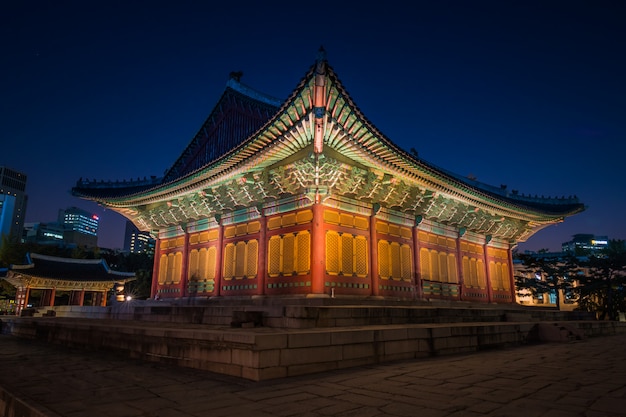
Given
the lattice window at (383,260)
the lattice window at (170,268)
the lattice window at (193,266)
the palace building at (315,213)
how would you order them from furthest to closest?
the lattice window at (170,268)
the lattice window at (193,266)
the lattice window at (383,260)
the palace building at (315,213)

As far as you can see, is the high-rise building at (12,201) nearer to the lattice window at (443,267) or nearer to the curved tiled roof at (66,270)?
the curved tiled roof at (66,270)

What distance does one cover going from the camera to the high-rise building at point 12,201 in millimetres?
98438

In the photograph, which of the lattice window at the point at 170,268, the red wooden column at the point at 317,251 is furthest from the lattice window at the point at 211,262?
the red wooden column at the point at 317,251

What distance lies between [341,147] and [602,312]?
29191 millimetres

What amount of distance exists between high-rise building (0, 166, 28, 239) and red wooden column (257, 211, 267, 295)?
9564 centimetres

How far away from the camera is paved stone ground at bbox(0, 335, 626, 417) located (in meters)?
3.96

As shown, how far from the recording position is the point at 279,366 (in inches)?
224

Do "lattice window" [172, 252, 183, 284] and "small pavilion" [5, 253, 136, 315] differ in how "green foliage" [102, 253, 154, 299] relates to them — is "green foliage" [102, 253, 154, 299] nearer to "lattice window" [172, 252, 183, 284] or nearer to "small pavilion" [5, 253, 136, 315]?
"small pavilion" [5, 253, 136, 315]

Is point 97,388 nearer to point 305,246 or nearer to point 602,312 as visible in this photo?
point 305,246

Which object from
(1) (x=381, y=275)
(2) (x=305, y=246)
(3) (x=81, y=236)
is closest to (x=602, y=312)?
(1) (x=381, y=275)

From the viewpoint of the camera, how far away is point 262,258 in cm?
1627

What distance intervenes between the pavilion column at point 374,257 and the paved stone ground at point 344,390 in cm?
838

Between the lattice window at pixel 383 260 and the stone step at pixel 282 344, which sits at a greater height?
the lattice window at pixel 383 260

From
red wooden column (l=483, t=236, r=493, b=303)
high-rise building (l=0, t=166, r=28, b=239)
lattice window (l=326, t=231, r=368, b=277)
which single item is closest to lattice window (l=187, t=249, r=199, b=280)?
lattice window (l=326, t=231, r=368, b=277)
